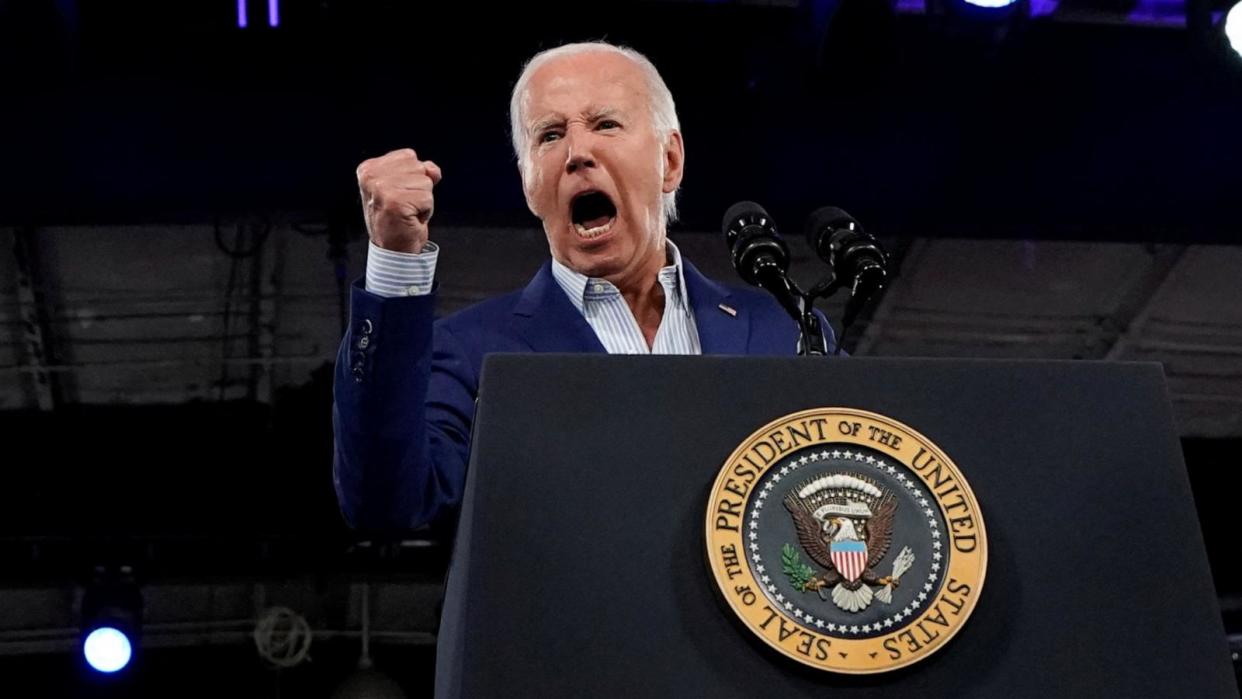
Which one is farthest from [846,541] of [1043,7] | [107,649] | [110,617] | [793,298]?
[107,649]

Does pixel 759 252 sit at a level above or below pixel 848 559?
above

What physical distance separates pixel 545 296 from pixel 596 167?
0.61ft

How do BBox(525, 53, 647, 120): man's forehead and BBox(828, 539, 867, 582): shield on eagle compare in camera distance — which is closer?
BBox(828, 539, 867, 582): shield on eagle

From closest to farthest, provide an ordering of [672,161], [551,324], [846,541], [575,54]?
[846,541] < [551,324] < [575,54] < [672,161]

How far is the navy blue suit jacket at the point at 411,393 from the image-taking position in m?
1.15

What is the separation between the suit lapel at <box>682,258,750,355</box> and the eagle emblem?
19.1 inches

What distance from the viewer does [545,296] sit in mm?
1481

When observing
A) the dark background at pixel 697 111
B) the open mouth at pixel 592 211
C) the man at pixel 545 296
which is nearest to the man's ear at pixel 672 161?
the man at pixel 545 296

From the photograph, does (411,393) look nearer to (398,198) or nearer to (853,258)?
(398,198)

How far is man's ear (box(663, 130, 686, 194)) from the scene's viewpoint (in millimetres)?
1730

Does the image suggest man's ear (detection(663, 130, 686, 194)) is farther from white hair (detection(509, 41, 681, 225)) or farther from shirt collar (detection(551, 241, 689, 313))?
shirt collar (detection(551, 241, 689, 313))

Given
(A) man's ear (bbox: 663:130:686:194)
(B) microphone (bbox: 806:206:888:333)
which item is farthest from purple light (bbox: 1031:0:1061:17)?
(B) microphone (bbox: 806:206:888:333)

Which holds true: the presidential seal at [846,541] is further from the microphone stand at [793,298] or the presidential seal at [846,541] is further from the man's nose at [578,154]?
the man's nose at [578,154]

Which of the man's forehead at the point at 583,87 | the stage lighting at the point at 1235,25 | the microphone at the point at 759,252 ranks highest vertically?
the stage lighting at the point at 1235,25
